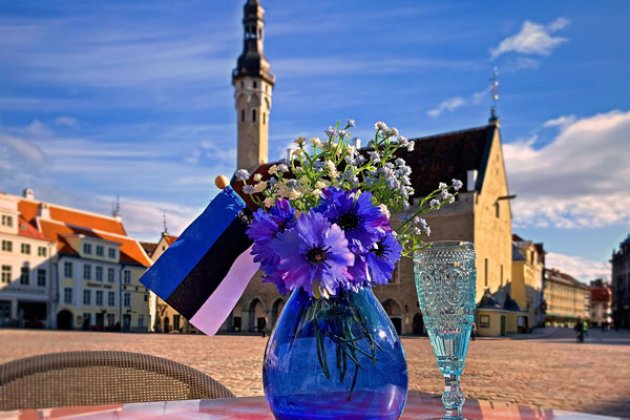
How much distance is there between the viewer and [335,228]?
4.73 feet

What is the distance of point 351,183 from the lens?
1630mm

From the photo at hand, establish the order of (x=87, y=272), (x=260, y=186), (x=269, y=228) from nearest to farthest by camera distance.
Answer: (x=269, y=228) < (x=260, y=186) < (x=87, y=272)

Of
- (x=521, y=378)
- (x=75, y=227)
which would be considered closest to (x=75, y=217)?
(x=75, y=227)

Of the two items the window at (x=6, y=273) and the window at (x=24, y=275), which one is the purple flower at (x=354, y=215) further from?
the window at (x=24, y=275)

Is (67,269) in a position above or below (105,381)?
above

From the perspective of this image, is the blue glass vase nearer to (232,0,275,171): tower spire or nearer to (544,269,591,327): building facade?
(232,0,275,171): tower spire

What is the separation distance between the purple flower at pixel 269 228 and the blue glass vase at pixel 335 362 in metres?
0.11

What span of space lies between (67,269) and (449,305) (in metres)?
45.8

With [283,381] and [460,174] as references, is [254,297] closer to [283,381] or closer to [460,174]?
[460,174]

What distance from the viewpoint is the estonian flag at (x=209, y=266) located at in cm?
199

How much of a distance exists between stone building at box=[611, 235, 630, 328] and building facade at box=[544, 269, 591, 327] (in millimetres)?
4714

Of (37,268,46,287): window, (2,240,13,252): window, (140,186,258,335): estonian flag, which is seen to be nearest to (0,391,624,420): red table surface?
(140,186,258,335): estonian flag

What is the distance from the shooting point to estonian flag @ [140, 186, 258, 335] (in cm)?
199

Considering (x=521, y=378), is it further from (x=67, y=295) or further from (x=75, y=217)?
(x=75, y=217)
